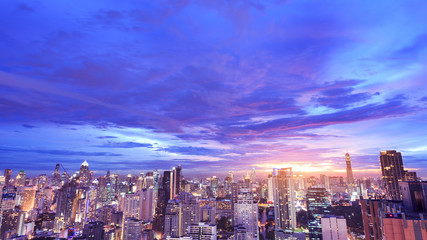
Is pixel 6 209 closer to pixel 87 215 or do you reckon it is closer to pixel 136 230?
pixel 87 215

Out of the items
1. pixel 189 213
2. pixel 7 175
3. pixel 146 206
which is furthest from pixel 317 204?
pixel 7 175

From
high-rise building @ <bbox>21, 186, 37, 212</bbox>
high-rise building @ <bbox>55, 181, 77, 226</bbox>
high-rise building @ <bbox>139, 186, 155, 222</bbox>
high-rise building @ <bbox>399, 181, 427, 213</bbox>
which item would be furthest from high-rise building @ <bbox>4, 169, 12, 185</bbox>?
high-rise building @ <bbox>399, 181, 427, 213</bbox>

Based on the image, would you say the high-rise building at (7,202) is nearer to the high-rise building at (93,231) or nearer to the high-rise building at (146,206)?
the high-rise building at (146,206)

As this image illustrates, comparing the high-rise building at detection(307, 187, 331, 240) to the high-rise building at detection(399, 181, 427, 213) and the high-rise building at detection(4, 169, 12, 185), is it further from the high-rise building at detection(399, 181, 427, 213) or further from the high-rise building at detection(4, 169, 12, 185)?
the high-rise building at detection(4, 169, 12, 185)

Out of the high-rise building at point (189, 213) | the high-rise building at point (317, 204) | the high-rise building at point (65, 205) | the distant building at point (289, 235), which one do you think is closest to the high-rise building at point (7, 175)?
the high-rise building at point (65, 205)

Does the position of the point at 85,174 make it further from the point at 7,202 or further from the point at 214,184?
the point at 214,184

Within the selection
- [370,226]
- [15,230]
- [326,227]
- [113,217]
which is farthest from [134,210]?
[370,226]
